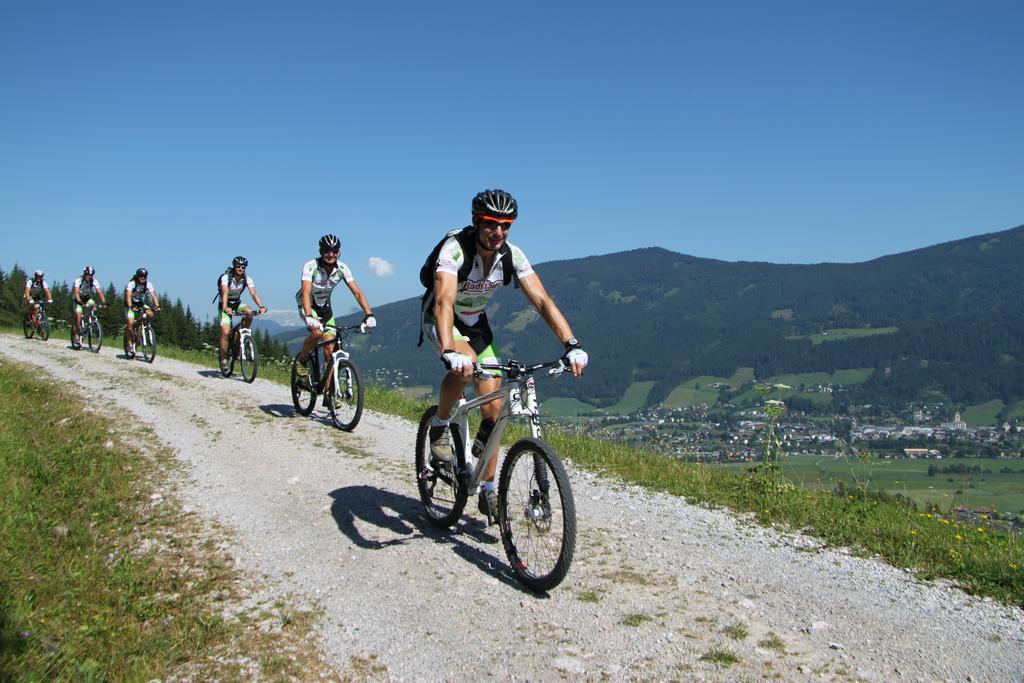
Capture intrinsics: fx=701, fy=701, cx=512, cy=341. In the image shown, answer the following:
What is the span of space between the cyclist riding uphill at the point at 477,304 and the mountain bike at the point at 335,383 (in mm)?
5246

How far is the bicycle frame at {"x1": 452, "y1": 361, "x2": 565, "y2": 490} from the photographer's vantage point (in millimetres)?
5289

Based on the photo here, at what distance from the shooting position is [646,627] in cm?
464

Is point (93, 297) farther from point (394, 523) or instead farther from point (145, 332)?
point (394, 523)

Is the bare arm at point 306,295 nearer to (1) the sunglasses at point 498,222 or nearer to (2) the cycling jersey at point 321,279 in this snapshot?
(2) the cycling jersey at point 321,279

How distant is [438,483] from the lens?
6.98 m

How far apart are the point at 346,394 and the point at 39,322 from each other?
70.5ft

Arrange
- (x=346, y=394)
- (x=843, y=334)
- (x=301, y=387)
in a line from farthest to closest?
1. (x=843, y=334)
2. (x=301, y=387)
3. (x=346, y=394)

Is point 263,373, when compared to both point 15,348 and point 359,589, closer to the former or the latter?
point 15,348

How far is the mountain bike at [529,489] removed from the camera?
16.4ft

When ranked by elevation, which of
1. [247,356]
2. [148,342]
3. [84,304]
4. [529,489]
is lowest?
[529,489]

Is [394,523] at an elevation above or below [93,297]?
below

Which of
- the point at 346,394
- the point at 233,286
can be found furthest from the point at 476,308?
the point at 233,286

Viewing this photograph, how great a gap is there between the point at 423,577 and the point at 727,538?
2.89 meters

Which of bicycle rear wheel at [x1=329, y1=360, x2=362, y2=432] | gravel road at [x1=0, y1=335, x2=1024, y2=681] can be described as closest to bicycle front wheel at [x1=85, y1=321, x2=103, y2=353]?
bicycle rear wheel at [x1=329, y1=360, x2=362, y2=432]
